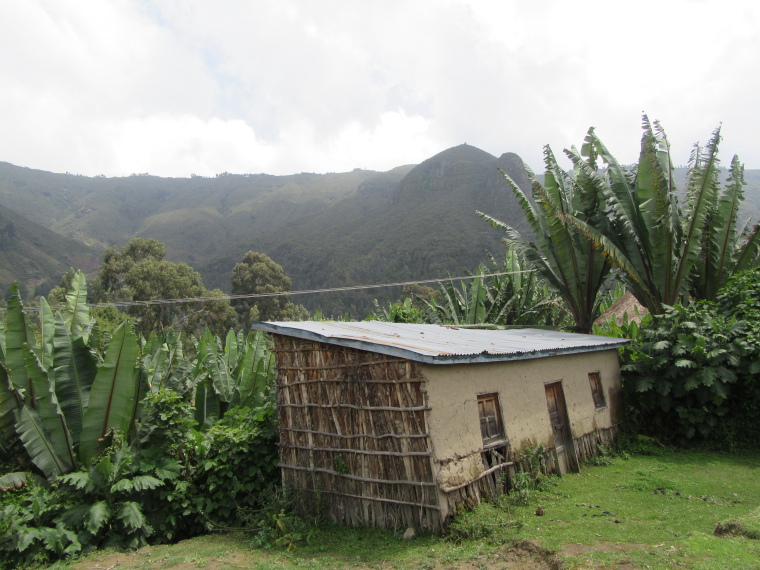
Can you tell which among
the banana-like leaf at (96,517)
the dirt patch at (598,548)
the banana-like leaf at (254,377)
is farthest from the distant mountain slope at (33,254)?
the dirt patch at (598,548)

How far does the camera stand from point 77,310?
8.57m

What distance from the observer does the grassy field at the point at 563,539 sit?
5.49 m

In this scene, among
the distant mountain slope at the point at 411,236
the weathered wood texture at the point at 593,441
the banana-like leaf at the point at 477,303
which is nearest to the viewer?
the weathered wood texture at the point at 593,441

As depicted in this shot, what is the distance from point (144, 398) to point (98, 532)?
1948 mm

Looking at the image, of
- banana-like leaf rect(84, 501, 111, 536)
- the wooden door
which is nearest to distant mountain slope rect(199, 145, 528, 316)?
the wooden door

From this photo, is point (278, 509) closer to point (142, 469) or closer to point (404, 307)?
point (142, 469)

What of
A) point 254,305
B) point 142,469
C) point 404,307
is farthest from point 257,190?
point 142,469

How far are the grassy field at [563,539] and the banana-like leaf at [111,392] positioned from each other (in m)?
1.69

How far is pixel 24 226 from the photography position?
Answer: 69.9 metres

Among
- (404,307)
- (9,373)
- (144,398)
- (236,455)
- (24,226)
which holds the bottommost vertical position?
(236,455)

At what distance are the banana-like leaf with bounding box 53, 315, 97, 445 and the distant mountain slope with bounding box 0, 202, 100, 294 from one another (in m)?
50.4

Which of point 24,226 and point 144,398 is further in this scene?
point 24,226

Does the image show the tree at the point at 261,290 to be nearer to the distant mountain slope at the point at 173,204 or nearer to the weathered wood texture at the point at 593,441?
the weathered wood texture at the point at 593,441

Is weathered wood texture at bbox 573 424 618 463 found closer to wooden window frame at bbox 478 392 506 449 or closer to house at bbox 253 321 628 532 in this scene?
house at bbox 253 321 628 532
